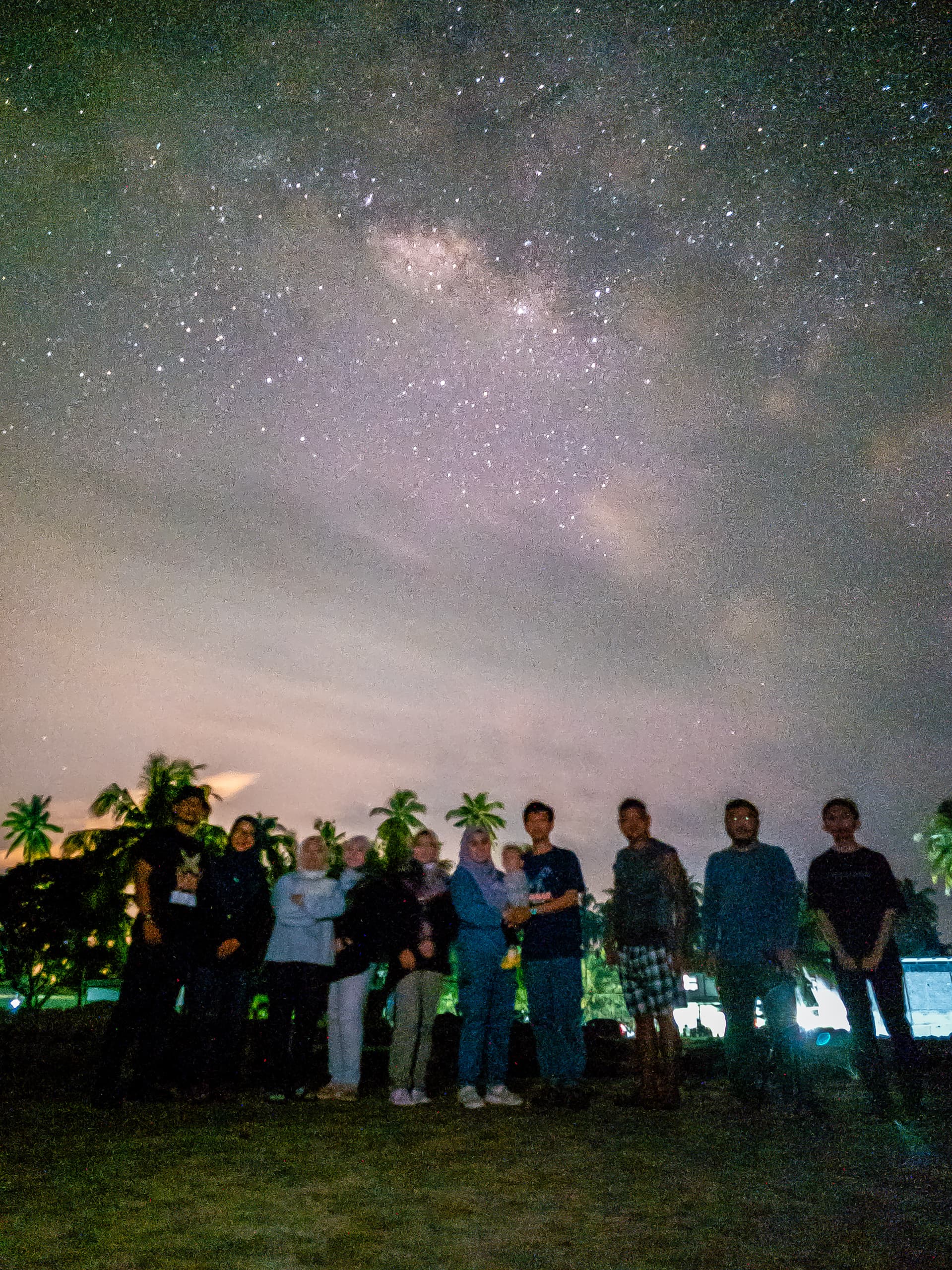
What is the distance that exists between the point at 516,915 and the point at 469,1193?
2.62m

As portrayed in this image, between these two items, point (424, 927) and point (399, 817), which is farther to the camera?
point (399, 817)

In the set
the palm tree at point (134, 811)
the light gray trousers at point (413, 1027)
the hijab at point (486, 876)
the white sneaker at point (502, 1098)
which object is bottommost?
the white sneaker at point (502, 1098)

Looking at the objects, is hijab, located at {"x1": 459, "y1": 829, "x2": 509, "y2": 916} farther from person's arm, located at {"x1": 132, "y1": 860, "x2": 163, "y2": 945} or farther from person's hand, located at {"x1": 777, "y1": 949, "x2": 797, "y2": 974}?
person's arm, located at {"x1": 132, "y1": 860, "x2": 163, "y2": 945}

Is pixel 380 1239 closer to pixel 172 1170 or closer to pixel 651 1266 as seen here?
pixel 651 1266

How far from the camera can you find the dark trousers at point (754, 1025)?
5516mm

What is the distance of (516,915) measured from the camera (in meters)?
5.82

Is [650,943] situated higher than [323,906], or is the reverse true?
[323,906]

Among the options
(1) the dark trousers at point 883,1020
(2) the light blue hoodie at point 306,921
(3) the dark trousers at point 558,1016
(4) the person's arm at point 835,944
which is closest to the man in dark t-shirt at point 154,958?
(2) the light blue hoodie at point 306,921

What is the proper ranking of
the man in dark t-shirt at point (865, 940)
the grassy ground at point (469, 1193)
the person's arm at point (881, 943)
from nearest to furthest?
the grassy ground at point (469, 1193), the man in dark t-shirt at point (865, 940), the person's arm at point (881, 943)

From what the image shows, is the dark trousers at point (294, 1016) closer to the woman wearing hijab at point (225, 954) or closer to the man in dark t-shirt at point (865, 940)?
the woman wearing hijab at point (225, 954)

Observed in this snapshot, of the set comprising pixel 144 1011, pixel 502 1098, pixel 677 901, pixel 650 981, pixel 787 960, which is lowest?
pixel 502 1098

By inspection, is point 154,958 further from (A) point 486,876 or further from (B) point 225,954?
(A) point 486,876

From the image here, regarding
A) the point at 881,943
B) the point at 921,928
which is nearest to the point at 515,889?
the point at 881,943

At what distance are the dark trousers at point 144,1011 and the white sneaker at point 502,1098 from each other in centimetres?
229
